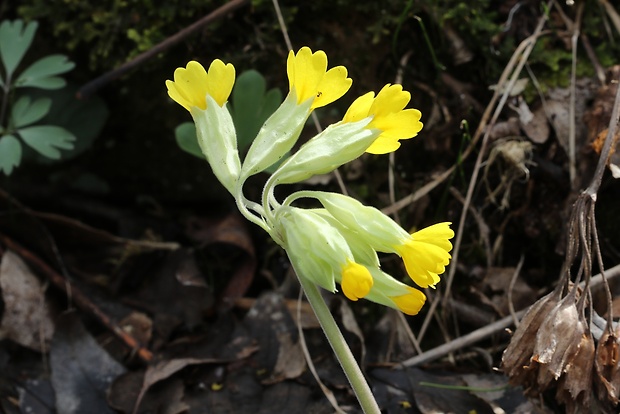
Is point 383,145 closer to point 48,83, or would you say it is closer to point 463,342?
point 463,342

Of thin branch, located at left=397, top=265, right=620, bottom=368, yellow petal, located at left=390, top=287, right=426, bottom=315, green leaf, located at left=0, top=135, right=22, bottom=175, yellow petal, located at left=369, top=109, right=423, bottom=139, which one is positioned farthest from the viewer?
green leaf, located at left=0, top=135, right=22, bottom=175

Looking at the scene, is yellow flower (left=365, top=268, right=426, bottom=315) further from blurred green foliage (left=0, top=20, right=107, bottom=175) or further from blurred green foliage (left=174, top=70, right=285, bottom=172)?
blurred green foliage (left=0, top=20, right=107, bottom=175)

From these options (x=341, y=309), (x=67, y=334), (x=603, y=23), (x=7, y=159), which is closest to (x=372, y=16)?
(x=603, y=23)

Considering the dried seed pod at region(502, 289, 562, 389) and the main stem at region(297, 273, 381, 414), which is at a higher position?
the main stem at region(297, 273, 381, 414)

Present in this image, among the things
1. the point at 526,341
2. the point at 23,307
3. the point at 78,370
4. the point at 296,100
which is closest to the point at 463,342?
the point at 526,341

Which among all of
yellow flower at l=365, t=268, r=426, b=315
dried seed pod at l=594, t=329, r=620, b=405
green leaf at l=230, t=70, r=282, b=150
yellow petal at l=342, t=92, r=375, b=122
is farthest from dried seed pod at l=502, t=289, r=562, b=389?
Answer: green leaf at l=230, t=70, r=282, b=150

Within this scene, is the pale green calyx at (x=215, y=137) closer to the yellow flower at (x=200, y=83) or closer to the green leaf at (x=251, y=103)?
the yellow flower at (x=200, y=83)

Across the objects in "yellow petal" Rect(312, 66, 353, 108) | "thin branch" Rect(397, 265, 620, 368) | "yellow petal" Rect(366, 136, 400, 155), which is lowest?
"thin branch" Rect(397, 265, 620, 368)
